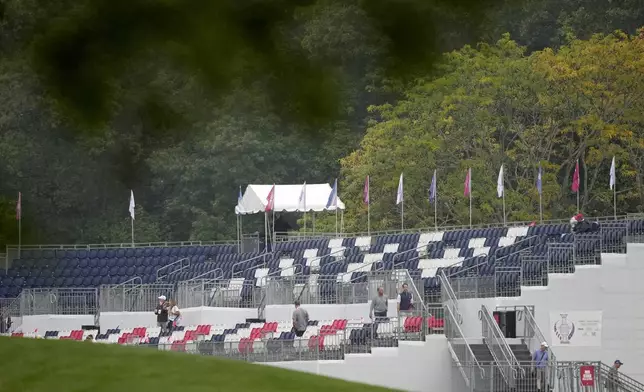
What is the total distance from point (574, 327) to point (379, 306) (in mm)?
3417

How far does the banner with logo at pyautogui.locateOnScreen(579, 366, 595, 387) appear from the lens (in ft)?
64.0

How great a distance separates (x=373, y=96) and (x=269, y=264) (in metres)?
28.2

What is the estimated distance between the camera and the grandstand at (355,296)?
71.8 ft

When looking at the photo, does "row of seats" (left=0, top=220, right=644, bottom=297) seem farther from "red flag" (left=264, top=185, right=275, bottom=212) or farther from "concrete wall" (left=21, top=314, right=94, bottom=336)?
"concrete wall" (left=21, top=314, right=94, bottom=336)

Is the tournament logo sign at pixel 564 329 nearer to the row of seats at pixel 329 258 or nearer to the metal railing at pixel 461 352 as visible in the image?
the row of seats at pixel 329 258

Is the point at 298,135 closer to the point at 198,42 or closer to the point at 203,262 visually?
the point at 198,42

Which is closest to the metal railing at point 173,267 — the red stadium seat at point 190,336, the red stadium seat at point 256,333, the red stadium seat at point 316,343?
the red stadium seat at point 190,336

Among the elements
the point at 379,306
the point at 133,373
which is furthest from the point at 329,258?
the point at 133,373

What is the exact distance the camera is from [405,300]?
74.9ft

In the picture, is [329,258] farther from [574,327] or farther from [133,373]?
[133,373]

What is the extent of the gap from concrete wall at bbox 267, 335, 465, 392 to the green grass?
48.0ft

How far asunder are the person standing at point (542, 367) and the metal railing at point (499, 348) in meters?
0.32

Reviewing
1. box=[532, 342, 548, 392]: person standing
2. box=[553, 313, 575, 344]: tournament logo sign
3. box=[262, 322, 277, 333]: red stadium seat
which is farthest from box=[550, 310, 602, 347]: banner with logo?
box=[262, 322, 277, 333]: red stadium seat

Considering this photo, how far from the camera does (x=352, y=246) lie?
32156mm
